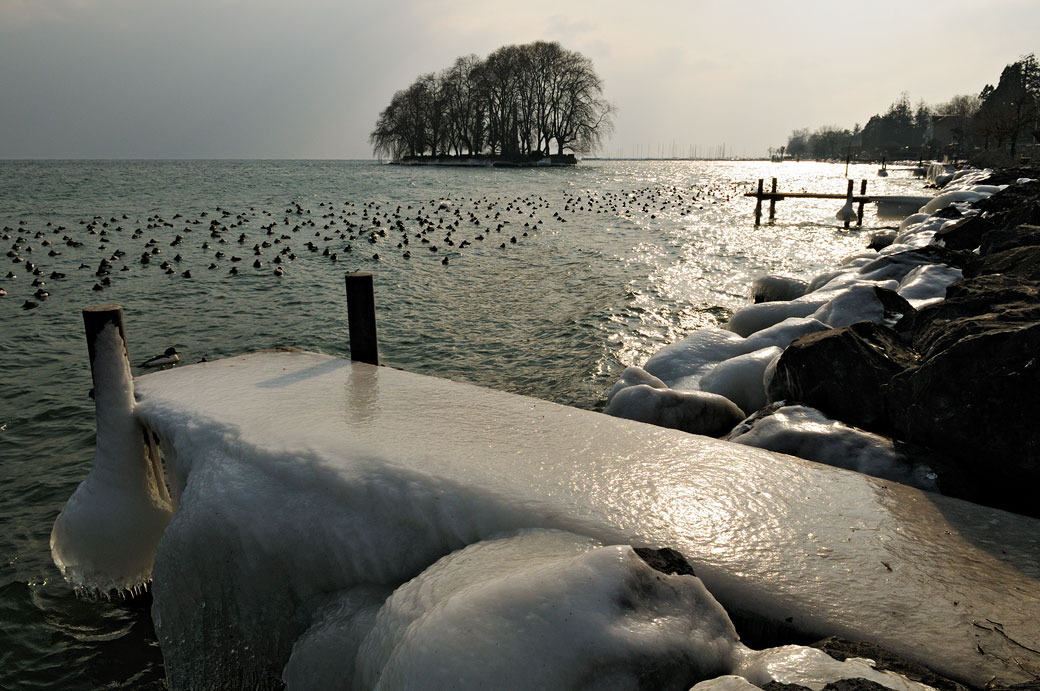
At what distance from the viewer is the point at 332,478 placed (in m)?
3.09

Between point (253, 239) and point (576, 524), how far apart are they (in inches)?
785

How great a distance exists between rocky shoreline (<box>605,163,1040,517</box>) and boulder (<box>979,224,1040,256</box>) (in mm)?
1048

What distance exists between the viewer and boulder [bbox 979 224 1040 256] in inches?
283

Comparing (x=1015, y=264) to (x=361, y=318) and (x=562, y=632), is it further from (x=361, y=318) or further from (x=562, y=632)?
(x=562, y=632)

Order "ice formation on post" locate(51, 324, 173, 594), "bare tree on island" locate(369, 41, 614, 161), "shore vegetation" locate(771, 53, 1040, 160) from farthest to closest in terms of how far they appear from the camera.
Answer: "bare tree on island" locate(369, 41, 614, 161) → "shore vegetation" locate(771, 53, 1040, 160) → "ice formation on post" locate(51, 324, 173, 594)

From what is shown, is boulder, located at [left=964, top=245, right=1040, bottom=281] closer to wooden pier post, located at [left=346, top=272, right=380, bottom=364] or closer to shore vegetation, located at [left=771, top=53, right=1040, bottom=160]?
wooden pier post, located at [left=346, top=272, right=380, bottom=364]

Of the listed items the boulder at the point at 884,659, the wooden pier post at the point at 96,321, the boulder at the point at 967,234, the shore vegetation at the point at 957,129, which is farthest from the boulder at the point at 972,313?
the shore vegetation at the point at 957,129

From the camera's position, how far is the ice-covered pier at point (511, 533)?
223cm

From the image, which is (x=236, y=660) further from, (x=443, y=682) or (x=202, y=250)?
(x=202, y=250)

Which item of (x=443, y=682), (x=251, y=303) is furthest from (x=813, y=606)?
(x=251, y=303)

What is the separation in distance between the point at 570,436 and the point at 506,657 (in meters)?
1.79

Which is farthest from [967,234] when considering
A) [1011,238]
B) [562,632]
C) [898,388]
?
[562,632]

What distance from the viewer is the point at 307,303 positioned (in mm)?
12297

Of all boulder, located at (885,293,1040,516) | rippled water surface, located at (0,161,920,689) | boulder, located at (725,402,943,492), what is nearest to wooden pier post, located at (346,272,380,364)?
rippled water surface, located at (0,161,920,689)
